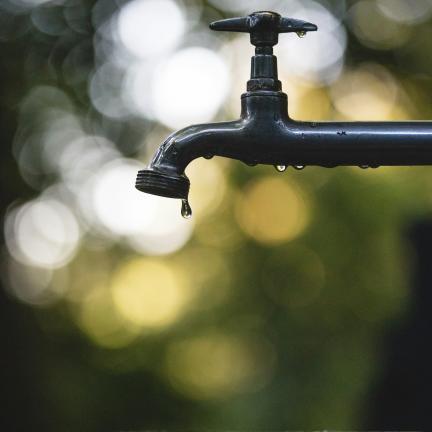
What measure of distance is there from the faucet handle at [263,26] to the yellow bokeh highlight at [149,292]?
35.5ft

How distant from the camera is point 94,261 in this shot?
11359mm

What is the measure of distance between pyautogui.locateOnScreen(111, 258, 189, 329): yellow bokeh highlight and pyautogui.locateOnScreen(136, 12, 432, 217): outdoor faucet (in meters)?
10.8

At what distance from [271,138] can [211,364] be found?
10443 mm

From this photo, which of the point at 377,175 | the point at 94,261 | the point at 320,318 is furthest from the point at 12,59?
the point at 320,318

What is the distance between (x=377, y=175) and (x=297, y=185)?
4.46 feet

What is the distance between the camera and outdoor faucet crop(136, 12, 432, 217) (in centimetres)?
101

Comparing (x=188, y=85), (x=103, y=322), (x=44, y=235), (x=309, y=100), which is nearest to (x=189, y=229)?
(x=103, y=322)

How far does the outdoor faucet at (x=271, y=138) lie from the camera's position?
101 centimetres

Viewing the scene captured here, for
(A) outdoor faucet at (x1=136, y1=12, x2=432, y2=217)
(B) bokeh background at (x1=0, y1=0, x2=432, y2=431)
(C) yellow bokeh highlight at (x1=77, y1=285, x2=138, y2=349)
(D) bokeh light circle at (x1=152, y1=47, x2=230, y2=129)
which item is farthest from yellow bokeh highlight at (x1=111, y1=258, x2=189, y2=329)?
(A) outdoor faucet at (x1=136, y1=12, x2=432, y2=217)

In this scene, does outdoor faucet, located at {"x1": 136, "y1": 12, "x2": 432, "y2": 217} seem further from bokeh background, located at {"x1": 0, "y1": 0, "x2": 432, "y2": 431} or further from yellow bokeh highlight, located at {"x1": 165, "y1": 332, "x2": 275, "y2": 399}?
yellow bokeh highlight, located at {"x1": 165, "y1": 332, "x2": 275, "y2": 399}

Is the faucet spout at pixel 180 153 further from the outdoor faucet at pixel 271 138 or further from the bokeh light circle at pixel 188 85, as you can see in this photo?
the bokeh light circle at pixel 188 85

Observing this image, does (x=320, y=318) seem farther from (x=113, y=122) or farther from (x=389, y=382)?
(x=389, y=382)

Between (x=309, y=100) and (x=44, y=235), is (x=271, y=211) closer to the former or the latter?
(x=309, y=100)

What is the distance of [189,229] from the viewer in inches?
465
